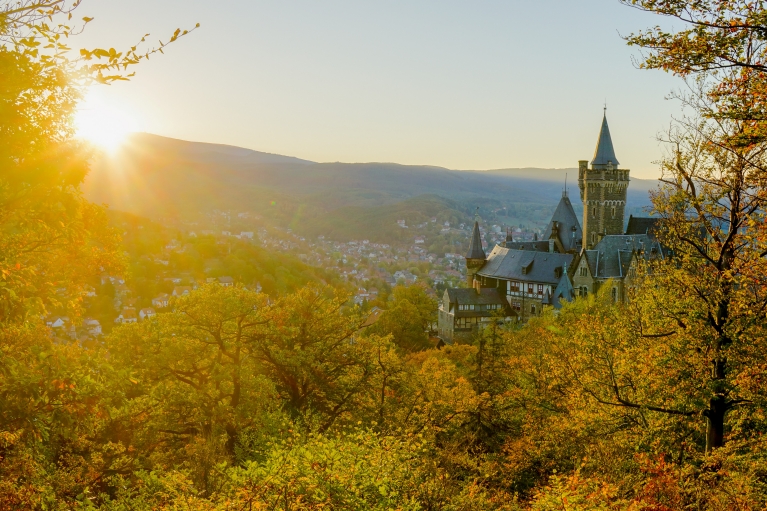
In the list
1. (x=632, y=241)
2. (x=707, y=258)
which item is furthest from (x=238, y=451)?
(x=632, y=241)

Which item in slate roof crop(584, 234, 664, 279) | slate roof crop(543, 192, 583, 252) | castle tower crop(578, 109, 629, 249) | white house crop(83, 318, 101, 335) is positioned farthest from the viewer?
slate roof crop(543, 192, 583, 252)

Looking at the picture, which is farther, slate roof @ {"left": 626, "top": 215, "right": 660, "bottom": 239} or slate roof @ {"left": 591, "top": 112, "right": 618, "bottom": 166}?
slate roof @ {"left": 591, "top": 112, "right": 618, "bottom": 166}

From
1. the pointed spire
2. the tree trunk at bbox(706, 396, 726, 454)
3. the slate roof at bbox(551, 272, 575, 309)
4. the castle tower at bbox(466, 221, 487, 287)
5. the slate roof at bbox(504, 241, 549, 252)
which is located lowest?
the slate roof at bbox(551, 272, 575, 309)

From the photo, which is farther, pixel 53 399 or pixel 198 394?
pixel 198 394

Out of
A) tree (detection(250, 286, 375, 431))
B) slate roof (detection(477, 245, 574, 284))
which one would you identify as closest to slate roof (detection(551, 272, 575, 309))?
slate roof (detection(477, 245, 574, 284))

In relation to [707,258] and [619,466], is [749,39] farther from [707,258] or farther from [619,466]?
[619,466]

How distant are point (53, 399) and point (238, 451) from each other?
9769 mm

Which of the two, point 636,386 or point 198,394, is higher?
point 636,386

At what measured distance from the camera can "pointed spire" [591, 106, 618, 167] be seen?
7262cm

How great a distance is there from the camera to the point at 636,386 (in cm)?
1421

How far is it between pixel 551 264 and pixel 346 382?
54227 millimetres

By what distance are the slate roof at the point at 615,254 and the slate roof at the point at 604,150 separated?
14.8 metres

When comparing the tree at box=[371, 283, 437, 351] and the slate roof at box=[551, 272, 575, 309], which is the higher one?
the slate roof at box=[551, 272, 575, 309]

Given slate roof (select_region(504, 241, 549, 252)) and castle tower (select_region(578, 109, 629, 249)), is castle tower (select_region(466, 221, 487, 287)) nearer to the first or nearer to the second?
slate roof (select_region(504, 241, 549, 252))
